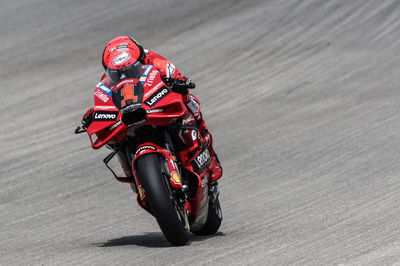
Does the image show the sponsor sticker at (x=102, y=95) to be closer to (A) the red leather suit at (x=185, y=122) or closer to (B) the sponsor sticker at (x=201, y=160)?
(A) the red leather suit at (x=185, y=122)

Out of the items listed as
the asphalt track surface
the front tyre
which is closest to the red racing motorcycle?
the front tyre

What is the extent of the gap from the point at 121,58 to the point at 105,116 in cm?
57

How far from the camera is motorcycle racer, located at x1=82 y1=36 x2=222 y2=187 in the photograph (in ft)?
22.2

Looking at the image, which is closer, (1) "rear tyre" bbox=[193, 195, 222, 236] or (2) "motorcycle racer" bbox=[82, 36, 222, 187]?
(2) "motorcycle racer" bbox=[82, 36, 222, 187]

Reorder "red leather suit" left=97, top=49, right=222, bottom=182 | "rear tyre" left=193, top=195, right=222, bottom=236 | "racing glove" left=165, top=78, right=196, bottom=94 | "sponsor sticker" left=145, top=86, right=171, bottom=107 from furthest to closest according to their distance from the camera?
"rear tyre" left=193, top=195, right=222, bottom=236 → "red leather suit" left=97, top=49, right=222, bottom=182 → "racing glove" left=165, top=78, right=196, bottom=94 → "sponsor sticker" left=145, top=86, right=171, bottom=107

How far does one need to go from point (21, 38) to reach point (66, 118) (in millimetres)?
5072

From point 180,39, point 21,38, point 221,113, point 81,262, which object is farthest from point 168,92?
point 21,38

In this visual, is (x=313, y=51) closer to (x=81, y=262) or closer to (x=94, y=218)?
(x=94, y=218)

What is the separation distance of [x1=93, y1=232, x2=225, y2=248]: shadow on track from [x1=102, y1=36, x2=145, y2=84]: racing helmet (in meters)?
1.33

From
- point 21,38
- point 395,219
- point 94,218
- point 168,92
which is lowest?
point 21,38

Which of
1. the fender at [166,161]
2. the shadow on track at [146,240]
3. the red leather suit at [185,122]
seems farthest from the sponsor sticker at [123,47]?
the shadow on track at [146,240]

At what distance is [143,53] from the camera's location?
23.1ft

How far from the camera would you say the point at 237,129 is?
12844 mm

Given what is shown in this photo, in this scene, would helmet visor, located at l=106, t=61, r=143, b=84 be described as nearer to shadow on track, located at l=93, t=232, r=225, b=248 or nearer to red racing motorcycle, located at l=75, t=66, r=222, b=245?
red racing motorcycle, located at l=75, t=66, r=222, b=245
